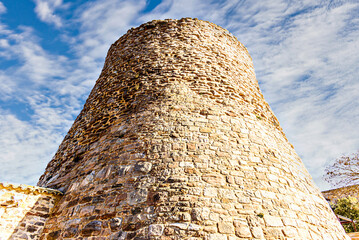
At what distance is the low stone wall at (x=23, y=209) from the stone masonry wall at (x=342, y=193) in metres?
18.7

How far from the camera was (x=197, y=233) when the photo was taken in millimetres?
2879

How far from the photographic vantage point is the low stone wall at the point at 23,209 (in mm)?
3803

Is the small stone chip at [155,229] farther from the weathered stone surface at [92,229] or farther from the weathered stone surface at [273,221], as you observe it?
the weathered stone surface at [273,221]

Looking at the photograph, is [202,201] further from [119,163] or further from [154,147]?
[119,163]

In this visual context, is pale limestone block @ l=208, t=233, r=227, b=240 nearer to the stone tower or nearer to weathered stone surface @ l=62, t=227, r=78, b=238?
the stone tower

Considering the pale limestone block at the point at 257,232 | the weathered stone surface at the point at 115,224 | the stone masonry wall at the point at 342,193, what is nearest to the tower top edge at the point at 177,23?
the weathered stone surface at the point at 115,224

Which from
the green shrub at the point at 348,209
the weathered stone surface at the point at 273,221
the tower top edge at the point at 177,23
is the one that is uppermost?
the tower top edge at the point at 177,23

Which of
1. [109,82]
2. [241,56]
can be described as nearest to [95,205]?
[109,82]

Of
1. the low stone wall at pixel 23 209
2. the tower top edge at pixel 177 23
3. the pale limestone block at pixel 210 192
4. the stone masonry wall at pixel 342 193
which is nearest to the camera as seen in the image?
the pale limestone block at pixel 210 192

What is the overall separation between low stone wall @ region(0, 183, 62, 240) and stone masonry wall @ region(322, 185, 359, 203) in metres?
18.7

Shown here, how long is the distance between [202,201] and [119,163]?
1.77 metres

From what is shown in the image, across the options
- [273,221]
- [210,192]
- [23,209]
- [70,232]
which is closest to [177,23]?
[210,192]

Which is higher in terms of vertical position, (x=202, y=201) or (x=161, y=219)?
(x=202, y=201)

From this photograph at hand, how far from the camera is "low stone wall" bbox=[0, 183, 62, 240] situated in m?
3.80
